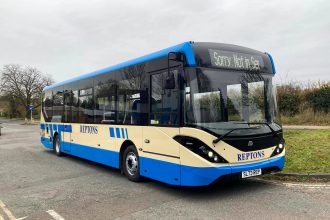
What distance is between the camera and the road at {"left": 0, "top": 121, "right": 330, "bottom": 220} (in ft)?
18.4

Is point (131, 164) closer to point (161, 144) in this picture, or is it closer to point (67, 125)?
point (161, 144)

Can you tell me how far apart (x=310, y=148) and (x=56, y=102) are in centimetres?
951

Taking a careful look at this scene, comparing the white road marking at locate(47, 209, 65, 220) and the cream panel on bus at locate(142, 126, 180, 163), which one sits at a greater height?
the cream panel on bus at locate(142, 126, 180, 163)

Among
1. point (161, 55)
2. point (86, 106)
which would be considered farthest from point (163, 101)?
point (86, 106)

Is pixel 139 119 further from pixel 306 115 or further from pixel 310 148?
pixel 306 115

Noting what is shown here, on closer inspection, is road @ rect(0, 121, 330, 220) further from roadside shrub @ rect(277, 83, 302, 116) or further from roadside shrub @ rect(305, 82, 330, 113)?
roadside shrub @ rect(277, 83, 302, 116)

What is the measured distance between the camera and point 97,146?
9.97 meters

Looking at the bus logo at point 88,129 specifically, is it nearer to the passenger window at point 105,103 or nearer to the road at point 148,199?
the passenger window at point 105,103

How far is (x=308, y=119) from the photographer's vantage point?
65.4ft

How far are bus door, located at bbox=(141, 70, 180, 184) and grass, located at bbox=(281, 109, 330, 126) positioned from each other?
14.6 metres

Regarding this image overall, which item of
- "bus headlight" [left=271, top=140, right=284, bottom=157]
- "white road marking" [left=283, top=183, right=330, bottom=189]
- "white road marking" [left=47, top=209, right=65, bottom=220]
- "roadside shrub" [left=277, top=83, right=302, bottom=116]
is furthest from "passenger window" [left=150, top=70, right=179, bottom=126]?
"roadside shrub" [left=277, top=83, right=302, bottom=116]

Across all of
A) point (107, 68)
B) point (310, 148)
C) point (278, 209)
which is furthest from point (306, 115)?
point (278, 209)

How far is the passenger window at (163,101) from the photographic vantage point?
21.5 feet

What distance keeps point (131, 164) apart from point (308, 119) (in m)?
14.8
